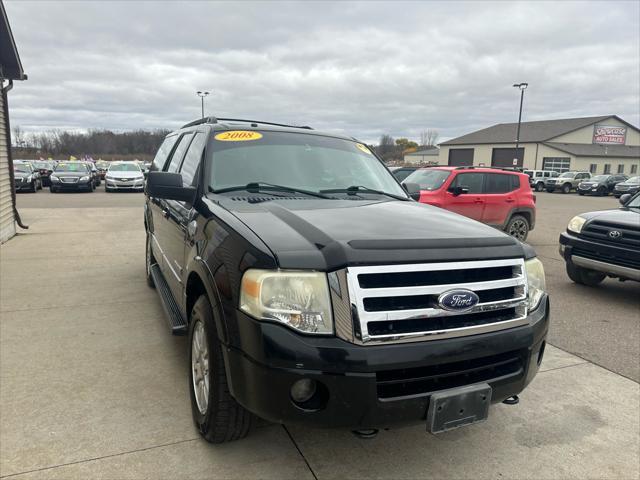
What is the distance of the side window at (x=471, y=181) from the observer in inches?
404

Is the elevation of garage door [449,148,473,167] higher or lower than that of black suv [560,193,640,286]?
higher

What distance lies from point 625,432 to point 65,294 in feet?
18.7

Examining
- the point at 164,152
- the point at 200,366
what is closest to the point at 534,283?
the point at 200,366

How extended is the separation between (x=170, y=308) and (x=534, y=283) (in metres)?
2.66

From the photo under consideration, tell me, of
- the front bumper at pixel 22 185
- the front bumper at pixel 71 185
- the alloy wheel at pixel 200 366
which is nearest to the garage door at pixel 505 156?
the front bumper at pixel 71 185

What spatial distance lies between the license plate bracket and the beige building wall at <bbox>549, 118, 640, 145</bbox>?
206ft

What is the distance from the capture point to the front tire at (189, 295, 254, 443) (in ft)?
8.24

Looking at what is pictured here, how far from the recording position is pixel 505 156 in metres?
60.4

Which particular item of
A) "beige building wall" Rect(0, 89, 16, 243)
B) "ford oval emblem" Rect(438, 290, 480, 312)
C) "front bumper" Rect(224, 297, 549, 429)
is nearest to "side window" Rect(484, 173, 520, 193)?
"ford oval emblem" Rect(438, 290, 480, 312)

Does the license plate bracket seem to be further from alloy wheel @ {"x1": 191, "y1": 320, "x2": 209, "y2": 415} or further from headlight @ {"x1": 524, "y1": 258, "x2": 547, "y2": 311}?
alloy wheel @ {"x1": 191, "y1": 320, "x2": 209, "y2": 415}

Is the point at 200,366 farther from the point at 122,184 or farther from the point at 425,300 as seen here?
the point at 122,184

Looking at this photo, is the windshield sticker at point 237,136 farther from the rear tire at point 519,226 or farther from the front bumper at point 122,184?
the front bumper at point 122,184

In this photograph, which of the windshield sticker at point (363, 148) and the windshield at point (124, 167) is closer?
the windshield sticker at point (363, 148)

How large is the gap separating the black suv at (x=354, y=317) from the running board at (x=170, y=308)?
0.29 metres
